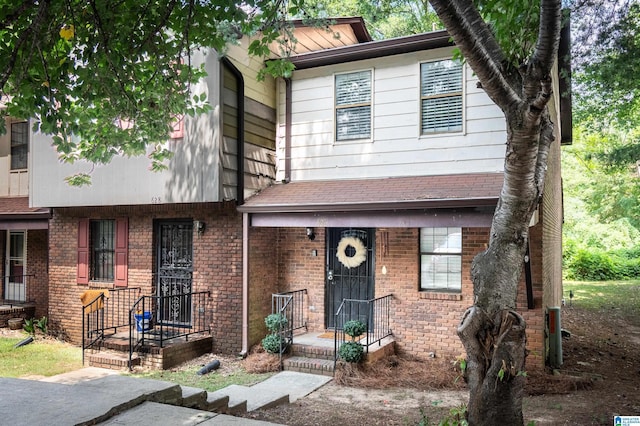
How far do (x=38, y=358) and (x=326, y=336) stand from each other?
18.4 ft

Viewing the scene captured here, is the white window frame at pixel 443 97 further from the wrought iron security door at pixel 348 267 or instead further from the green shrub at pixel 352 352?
the green shrub at pixel 352 352

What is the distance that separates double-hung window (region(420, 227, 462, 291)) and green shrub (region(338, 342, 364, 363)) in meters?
1.88

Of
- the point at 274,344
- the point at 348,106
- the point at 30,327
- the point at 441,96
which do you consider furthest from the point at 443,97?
the point at 30,327

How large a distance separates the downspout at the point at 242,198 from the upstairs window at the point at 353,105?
1.93 meters

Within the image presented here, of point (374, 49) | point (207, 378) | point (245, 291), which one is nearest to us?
point (207, 378)

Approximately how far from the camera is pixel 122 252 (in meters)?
11.2

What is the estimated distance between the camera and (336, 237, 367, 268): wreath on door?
1000 cm

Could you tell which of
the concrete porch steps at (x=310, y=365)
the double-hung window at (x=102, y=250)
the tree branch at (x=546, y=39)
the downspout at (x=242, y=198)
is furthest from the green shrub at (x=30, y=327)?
the tree branch at (x=546, y=39)

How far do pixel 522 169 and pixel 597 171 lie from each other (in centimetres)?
2645

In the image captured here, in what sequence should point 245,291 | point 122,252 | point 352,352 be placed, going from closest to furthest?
point 352,352
point 245,291
point 122,252

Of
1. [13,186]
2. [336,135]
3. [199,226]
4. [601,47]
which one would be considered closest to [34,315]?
[13,186]

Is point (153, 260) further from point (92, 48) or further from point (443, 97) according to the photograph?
point (443, 97)

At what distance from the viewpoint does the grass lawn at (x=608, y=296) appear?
17.3 m

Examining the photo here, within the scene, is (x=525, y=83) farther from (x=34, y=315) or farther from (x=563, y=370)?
(x=34, y=315)
